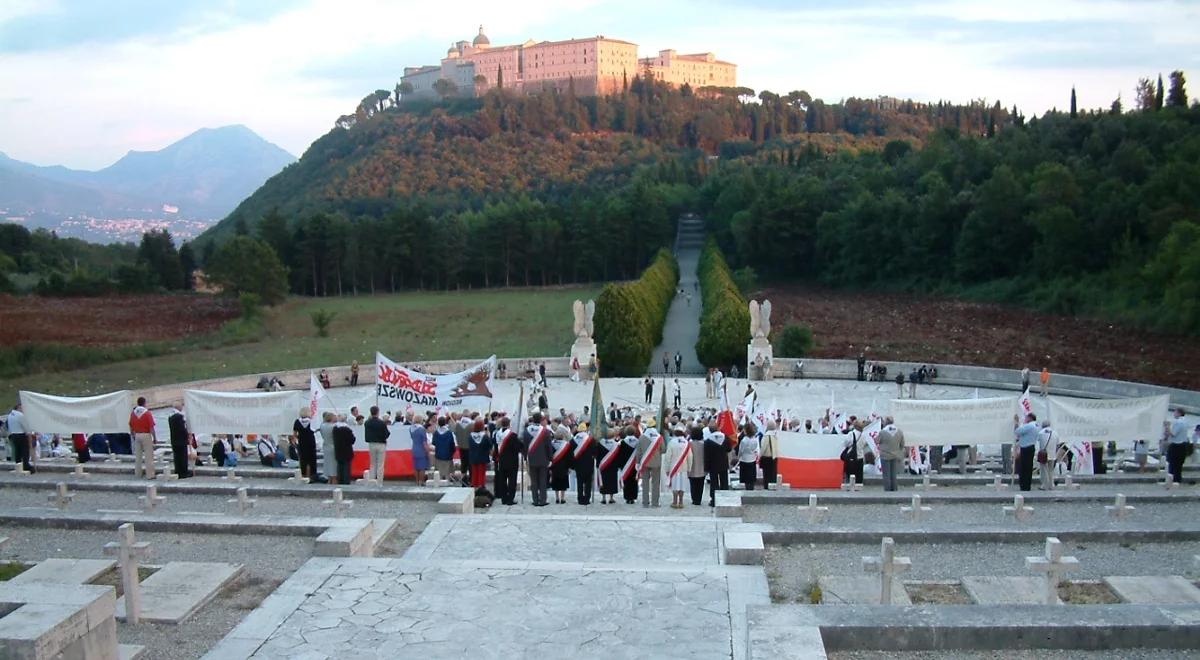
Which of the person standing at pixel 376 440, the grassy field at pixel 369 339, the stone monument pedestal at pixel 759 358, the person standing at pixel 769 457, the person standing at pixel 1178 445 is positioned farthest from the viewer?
the grassy field at pixel 369 339

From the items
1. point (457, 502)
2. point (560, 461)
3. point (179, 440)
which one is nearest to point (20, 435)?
point (179, 440)

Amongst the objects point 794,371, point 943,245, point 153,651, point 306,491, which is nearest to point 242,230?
point 943,245

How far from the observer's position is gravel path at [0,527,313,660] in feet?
30.0

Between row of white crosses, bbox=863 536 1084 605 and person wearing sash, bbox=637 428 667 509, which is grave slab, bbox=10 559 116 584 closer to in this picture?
person wearing sash, bbox=637 428 667 509

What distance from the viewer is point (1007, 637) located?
809 centimetres

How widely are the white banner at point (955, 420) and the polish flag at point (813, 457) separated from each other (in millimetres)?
1221

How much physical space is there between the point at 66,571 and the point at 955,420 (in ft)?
45.5

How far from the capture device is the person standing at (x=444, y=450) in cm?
1669

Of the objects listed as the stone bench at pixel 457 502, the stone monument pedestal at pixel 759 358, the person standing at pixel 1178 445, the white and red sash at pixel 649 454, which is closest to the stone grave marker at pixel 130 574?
the stone bench at pixel 457 502

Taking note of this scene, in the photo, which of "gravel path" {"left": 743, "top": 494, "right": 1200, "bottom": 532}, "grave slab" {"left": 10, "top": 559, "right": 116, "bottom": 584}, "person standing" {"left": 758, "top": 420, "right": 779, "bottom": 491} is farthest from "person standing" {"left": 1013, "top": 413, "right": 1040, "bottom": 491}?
"grave slab" {"left": 10, "top": 559, "right": 116, "bottom": 584}

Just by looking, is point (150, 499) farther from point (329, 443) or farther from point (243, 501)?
point (329, 443)

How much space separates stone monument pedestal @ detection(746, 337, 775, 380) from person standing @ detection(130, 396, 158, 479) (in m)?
24.2

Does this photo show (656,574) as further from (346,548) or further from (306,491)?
(306,491)

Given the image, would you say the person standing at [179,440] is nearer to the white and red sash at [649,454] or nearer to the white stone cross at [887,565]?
the white and red sash at [649,454]
